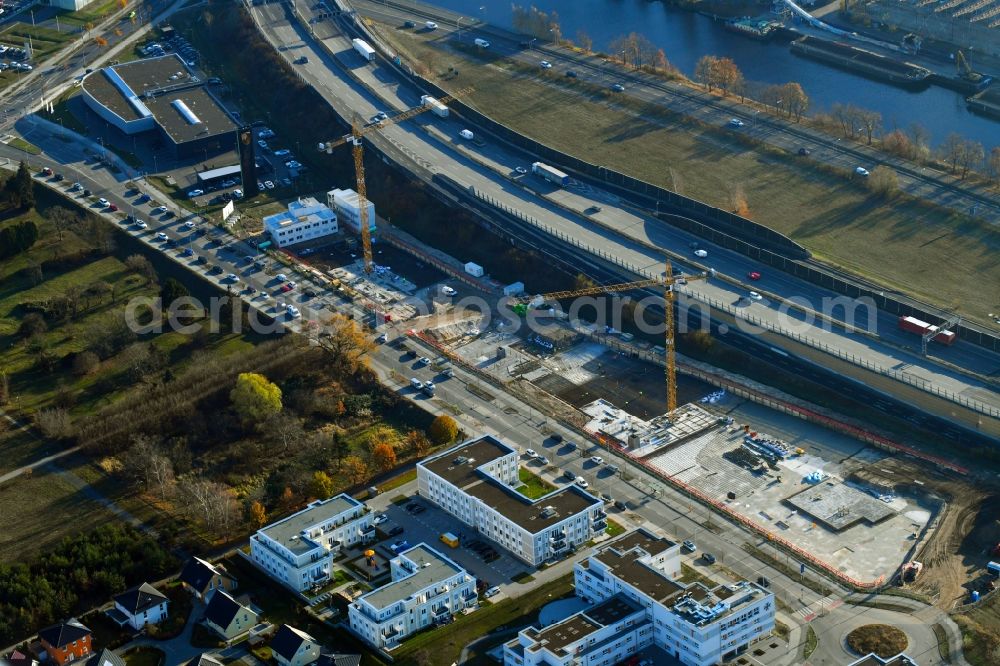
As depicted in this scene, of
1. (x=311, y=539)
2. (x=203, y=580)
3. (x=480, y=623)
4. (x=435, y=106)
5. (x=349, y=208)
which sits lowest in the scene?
(x=480, y=623)

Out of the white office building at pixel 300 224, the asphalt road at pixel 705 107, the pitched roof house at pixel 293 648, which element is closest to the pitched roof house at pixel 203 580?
the pitched roof house at pixel 293 648

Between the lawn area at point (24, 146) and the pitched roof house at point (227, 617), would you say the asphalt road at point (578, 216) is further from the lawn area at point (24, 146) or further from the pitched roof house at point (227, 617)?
→ the pitched roof house at point (227, 617)

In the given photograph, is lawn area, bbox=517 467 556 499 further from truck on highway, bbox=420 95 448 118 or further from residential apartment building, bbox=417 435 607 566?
truck on highway, bbox=420 95 448 118

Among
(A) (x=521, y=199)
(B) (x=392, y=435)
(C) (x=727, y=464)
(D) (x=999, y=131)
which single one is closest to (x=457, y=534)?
(B) (x=392, y=435)

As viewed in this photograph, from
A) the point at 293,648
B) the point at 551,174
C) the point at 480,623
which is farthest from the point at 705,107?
the point at 293,648

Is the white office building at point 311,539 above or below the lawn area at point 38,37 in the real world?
below

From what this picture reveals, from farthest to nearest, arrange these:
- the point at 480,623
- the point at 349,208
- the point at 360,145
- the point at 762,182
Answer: the point at 762,182
the point at 360,145
the point at 349,208
the point at 480,623

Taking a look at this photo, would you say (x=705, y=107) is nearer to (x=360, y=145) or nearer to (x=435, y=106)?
(x=435, y=106)
